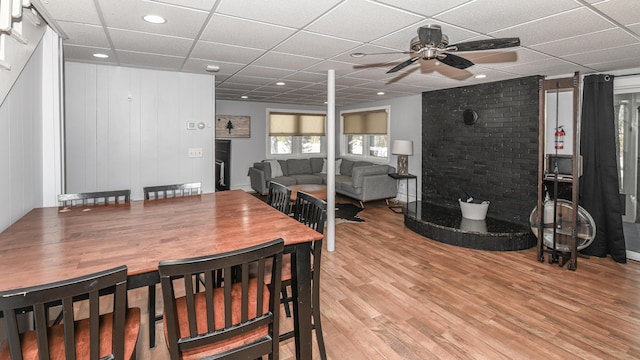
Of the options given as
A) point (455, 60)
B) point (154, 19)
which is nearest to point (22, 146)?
point (154, 19)

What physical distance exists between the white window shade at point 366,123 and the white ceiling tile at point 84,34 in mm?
5477

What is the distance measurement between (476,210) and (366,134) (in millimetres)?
3713

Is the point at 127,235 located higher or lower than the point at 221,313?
higher

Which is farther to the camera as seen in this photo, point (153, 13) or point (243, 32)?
point (243, 32)

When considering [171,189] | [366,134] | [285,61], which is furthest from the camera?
[366,134]

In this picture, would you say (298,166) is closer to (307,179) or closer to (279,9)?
(307,179)

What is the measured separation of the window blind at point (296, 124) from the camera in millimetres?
8383

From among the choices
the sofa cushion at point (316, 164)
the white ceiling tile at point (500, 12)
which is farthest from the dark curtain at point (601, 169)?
the sofa cushion at point (316, 164)

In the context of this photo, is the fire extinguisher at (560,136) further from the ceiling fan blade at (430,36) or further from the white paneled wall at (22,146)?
the white paneled wall at (22,146)

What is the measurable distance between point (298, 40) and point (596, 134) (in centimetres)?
370

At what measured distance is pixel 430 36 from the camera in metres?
2.38

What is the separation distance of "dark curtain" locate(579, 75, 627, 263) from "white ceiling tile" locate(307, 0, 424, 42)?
3000 millimetres

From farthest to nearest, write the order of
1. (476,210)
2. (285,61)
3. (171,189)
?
1. (476,210)
2. (285,61)
3. (171,189)

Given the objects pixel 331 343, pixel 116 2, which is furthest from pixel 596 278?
pixel 116 2
